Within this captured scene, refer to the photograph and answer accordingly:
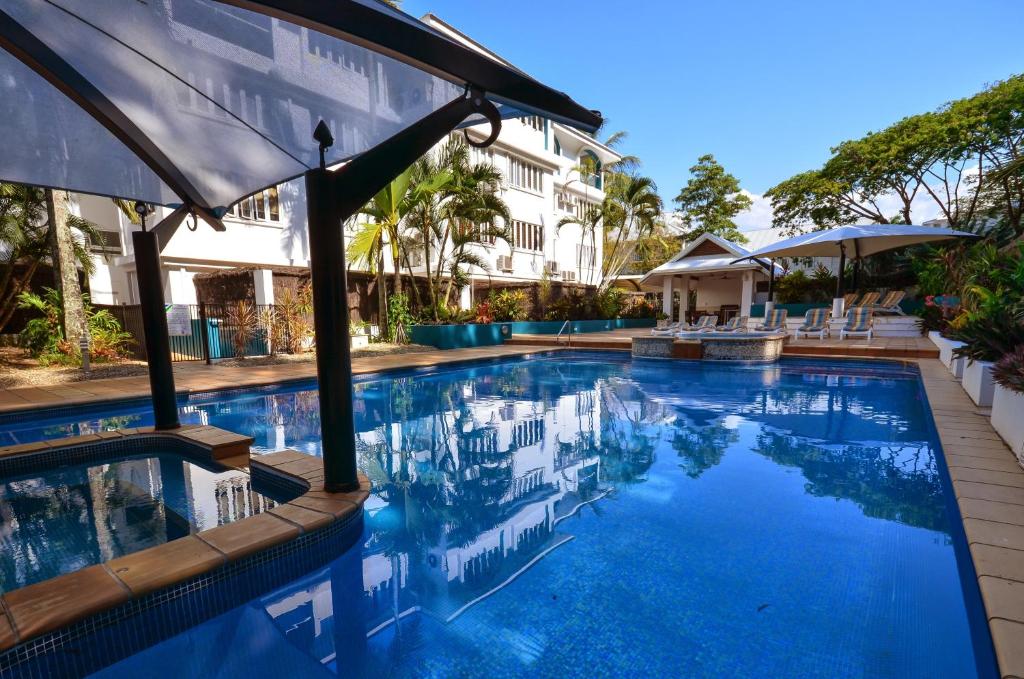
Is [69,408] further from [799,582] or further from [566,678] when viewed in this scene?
[799,582]

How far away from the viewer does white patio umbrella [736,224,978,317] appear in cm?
1277

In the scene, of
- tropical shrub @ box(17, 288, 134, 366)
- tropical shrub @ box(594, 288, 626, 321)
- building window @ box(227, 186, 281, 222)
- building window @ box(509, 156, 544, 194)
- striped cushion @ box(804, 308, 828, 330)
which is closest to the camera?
tropical shrub @ box(17, 288, 134, 366)

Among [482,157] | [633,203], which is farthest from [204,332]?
[633,203]

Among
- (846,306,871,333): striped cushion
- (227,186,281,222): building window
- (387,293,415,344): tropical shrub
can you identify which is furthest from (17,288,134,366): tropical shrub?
(846,306,871,333): striped cushion

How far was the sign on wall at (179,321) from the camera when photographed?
11930 mm

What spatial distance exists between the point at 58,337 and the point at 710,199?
32100 millimetres

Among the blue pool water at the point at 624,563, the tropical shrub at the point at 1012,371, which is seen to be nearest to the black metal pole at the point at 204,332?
the blue pool water at the point at 624,563

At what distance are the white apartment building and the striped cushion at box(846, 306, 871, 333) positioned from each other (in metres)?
12.4

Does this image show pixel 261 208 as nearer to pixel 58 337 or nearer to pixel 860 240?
pixel 58 337

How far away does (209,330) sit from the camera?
40.1ft

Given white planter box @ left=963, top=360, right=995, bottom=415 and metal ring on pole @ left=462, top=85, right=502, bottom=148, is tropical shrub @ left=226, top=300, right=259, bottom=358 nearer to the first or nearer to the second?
metal ring on pole @ left=462, top=85, right=502, bottom=148

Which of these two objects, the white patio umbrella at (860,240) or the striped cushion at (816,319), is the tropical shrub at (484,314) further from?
the striped cushion at (816,319)

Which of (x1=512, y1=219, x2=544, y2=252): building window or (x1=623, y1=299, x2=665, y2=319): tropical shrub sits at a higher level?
(x1=512, y1=219, x2=544, y2=252): building window

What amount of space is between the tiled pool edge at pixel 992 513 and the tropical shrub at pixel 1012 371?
0.71m
